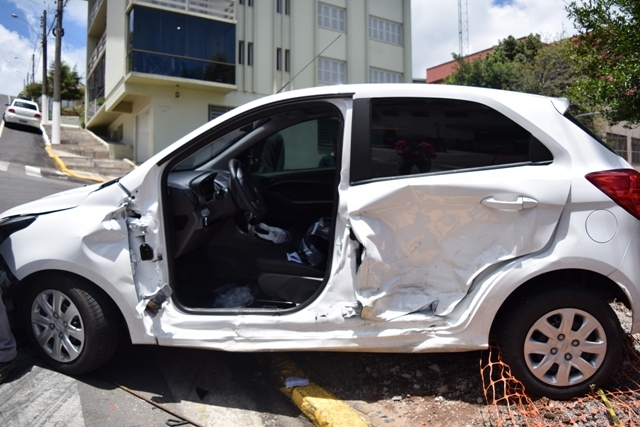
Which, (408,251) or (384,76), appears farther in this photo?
(384,76)

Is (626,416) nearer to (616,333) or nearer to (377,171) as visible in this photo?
(616,333)

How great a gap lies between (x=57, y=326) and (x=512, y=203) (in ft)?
9.65

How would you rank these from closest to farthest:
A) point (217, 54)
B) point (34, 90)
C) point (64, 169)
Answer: point (64, 169)
point (217, 54)
point (34, 90)

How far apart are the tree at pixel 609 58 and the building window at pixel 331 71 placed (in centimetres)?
1963

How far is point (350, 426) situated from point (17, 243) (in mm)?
2439

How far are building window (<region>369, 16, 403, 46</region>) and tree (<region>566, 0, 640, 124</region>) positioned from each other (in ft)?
72.5

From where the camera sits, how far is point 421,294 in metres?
3.14

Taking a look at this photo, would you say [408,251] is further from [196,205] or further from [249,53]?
[249,53]

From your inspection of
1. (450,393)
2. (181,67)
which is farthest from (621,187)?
(181,67)

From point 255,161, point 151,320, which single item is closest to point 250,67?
point 255,161

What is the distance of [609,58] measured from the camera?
6.81m

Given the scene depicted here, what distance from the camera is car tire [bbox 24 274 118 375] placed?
3389mm

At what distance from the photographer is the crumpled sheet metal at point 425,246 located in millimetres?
3031

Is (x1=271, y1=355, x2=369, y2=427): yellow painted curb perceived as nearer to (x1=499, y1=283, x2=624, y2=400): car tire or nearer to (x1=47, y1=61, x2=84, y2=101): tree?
(x1=499, y1=283, x2=624, y2=400): car tire
